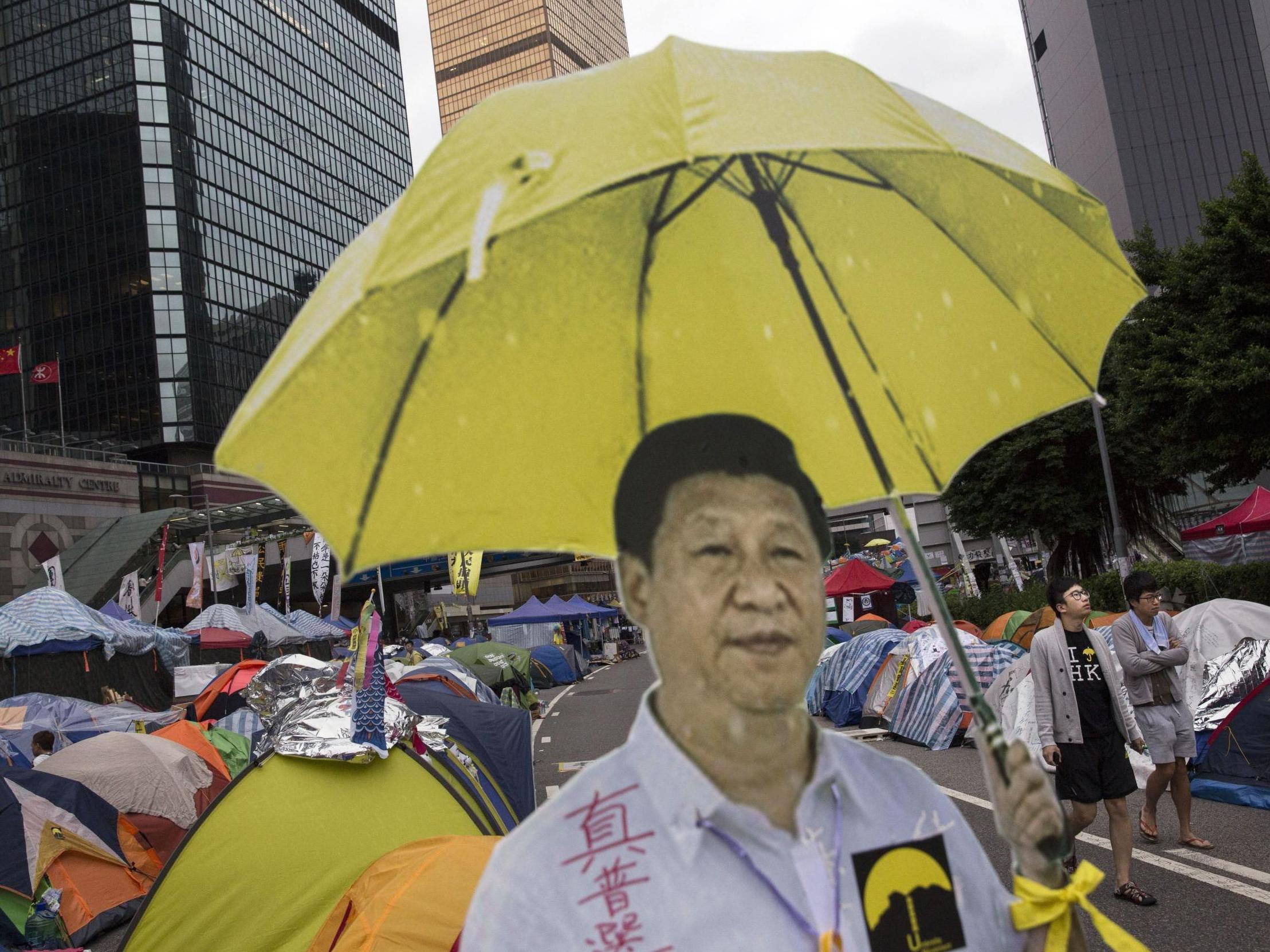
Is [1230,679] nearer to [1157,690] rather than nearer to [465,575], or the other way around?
[1157,690]

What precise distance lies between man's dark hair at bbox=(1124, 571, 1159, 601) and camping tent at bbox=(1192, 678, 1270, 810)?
227 centimetres

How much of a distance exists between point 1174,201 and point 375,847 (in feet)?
210

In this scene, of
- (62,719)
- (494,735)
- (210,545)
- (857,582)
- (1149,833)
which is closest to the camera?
(1149,833)

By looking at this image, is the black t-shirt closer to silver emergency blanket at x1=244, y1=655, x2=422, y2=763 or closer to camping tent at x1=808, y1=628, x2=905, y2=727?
silver emergency blanket at x1=244, y1=655, x2=422, y2=763

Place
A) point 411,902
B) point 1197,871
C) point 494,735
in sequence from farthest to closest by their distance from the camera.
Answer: point 494,735 → point 1197,871 → point 411,902

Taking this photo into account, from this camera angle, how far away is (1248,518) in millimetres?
16844

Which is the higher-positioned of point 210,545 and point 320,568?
point 210,545

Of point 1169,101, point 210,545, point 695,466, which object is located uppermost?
point 1169,101

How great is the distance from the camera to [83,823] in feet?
26.8

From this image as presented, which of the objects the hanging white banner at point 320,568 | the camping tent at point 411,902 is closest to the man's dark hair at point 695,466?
the camping tent at point 411,902

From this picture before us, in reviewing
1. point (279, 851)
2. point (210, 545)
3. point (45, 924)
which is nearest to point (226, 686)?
point (45, 924)

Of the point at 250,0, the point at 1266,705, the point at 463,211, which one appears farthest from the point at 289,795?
the point at 250,0

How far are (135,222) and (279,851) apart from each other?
78153 millimetres

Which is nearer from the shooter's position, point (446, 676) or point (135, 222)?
point (446, 676)
